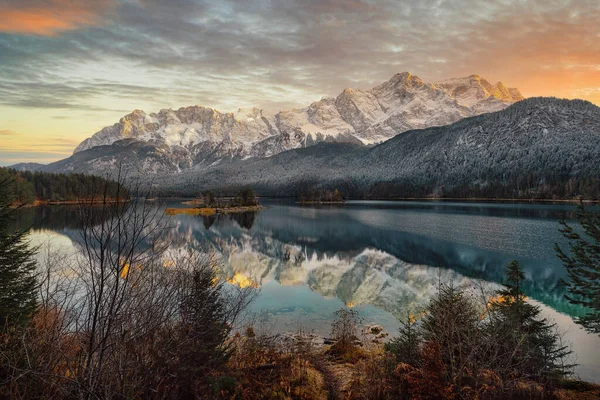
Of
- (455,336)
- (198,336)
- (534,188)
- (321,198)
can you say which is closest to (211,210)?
(321,198)

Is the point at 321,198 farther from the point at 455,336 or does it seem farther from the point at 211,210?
the point at 455,336

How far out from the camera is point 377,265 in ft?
140

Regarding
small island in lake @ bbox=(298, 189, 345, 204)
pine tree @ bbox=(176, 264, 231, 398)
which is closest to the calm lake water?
pine tree @ bbox=(176, 264, 231, 398)

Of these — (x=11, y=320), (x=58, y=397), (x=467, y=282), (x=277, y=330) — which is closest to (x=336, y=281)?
(x=467, y=282)

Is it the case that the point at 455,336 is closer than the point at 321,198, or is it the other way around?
the point at 455,336

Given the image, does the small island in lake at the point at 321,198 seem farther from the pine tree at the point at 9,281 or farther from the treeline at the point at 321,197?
the pine tree at the point at 9,281

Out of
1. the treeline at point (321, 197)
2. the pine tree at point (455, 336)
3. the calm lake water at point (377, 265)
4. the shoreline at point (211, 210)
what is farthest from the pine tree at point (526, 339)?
the treeline at point (321, 197)

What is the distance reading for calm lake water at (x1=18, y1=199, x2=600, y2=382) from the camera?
26.0 meters

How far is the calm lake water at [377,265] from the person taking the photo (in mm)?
25984

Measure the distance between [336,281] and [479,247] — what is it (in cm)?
2433

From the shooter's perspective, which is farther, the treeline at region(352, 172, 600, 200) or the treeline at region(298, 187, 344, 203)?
the treeline at region(298, 187, 344, 203)

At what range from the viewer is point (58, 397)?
8383 mm

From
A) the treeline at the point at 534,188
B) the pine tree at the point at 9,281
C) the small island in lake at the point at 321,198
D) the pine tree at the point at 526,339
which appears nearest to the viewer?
the pine tree at the point at 526,339

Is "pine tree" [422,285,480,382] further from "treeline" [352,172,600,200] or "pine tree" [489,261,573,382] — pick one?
"treeline" [352,172,600,200]
